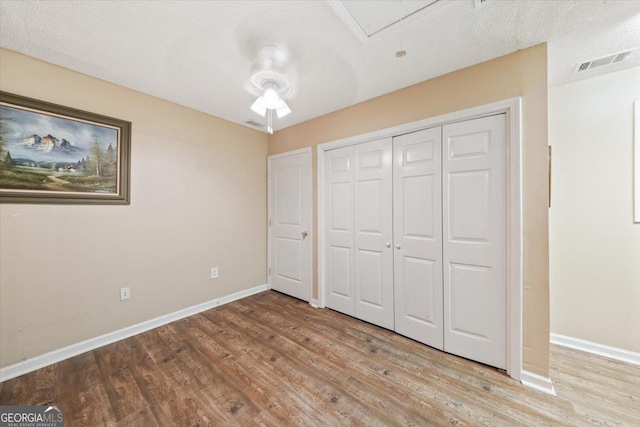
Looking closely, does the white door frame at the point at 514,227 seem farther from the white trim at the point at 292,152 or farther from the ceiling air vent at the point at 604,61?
the white trim at the point at 292,152

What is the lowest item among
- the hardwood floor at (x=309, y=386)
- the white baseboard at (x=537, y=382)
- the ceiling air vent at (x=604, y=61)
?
the hardwood floor at (x=309, y=386)

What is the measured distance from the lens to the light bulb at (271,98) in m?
1.72

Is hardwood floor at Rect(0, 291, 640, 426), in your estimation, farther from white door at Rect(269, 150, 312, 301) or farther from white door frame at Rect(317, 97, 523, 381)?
white door at Rect(269, 150, 312, 301)

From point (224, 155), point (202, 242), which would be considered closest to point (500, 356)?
point (202, 242)

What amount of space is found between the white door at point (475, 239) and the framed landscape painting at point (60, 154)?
3.16 meters

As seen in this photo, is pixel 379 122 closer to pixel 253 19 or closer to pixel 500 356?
pixel 253 19

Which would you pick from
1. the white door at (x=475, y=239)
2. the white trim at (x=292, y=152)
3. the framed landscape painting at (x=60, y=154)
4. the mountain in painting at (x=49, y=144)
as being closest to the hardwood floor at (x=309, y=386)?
the white door at (x=475, y=239)

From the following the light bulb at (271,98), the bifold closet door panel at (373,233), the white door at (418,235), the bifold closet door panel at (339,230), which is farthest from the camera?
the bifold closet door panel at (339,230)

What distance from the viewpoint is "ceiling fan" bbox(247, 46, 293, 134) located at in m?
1.63

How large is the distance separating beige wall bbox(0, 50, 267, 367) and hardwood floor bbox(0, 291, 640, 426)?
389 mm

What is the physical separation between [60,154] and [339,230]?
9.01 feet

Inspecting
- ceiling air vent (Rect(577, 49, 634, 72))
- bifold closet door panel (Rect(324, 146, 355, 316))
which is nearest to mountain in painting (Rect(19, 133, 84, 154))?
bifold closet door panel (Rect(324, 146, 355, 316))

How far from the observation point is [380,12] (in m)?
1.44

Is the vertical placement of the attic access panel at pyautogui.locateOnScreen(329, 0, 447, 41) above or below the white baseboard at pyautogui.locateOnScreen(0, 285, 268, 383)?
above
